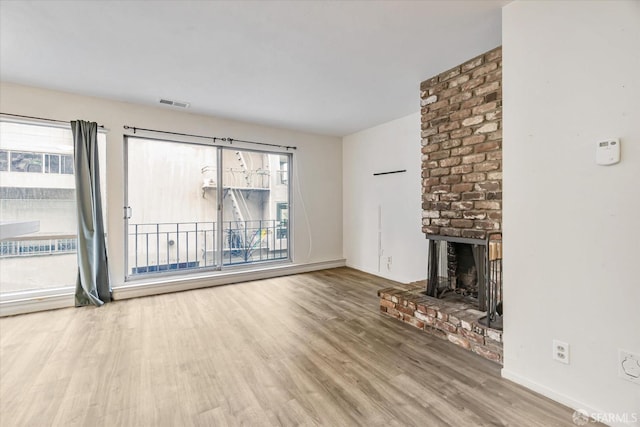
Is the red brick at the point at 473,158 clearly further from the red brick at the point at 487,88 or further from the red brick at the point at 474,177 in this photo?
the red brick at the point at 487,88

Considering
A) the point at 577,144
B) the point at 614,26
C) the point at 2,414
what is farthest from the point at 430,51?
the point at 2,414

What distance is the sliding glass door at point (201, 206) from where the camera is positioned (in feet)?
12.8

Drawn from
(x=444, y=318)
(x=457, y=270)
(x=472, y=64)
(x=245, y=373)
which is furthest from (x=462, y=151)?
(x=245, y=373)

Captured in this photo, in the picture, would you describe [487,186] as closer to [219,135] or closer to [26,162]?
[219,135]

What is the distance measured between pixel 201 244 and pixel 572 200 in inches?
178

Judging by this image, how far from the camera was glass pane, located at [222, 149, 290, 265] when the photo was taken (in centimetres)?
455

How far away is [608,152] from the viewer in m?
1.36

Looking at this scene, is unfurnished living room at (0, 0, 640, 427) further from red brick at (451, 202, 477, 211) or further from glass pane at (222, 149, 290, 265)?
glass pane at (222, 149, 290, 265)

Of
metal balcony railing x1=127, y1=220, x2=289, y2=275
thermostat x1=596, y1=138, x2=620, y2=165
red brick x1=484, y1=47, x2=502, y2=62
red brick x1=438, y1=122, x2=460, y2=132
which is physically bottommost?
metal balcony railing x1=127, y1=220, x2=289, y2=275

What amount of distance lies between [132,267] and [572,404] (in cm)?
469

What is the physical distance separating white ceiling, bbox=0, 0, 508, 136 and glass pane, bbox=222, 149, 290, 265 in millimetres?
1470

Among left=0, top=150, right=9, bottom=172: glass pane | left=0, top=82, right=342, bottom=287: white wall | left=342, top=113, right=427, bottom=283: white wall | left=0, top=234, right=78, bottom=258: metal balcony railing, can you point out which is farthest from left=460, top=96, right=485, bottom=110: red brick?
left=0, top=150, right=9, bottom=172: glass pane

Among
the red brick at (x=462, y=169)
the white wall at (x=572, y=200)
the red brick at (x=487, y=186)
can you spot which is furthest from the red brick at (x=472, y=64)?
the red brick at (x=487, y=186)

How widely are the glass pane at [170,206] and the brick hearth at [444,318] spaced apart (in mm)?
2726
